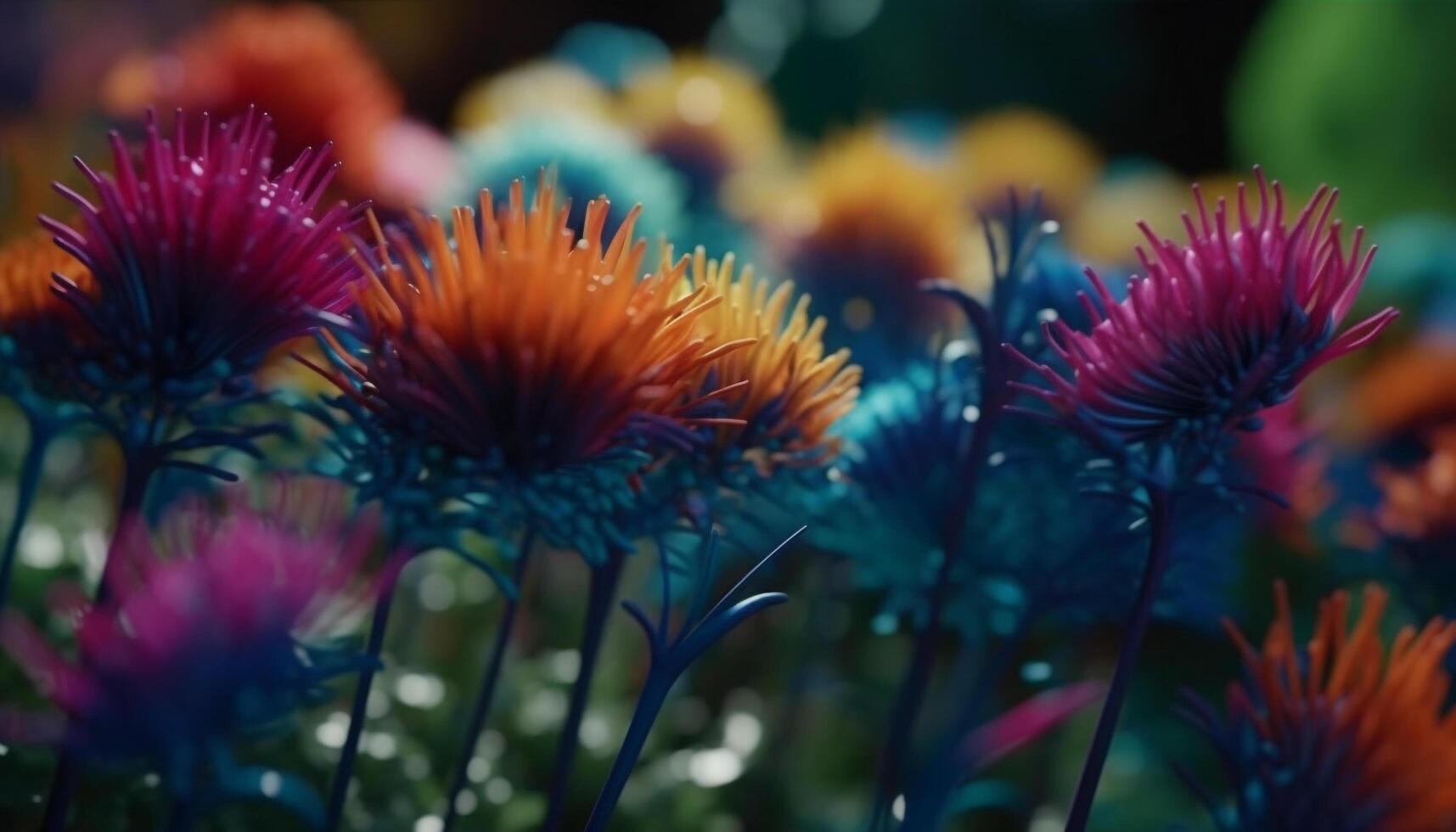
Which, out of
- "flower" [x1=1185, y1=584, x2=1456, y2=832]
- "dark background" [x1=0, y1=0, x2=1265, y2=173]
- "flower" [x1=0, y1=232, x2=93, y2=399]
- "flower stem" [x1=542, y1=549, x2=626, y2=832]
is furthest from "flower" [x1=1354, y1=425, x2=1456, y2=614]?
"dark background" [x1=0, y1=0, x2=1265, y2=173]

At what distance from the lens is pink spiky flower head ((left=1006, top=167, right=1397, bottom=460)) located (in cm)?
22

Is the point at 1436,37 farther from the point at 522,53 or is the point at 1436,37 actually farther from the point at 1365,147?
the point at 522,53

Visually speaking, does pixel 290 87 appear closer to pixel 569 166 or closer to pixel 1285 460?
pixel 569 166

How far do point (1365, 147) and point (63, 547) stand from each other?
785 mm

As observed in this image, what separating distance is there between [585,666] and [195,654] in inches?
3.9

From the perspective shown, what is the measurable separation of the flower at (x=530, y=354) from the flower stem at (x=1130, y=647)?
88mm

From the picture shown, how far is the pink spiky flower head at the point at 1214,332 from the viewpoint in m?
0.22

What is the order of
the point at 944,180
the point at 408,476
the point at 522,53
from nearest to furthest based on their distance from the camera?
the point at 408,476
the point at 944,180
the point at 522,53

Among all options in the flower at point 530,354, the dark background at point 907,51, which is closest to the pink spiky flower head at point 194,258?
the flower at point 530,354

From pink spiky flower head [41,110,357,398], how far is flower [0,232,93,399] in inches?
1.4

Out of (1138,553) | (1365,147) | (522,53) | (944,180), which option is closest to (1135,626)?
(1138,553)

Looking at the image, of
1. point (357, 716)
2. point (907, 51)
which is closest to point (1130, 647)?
point (357, 716)

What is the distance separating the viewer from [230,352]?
23cm

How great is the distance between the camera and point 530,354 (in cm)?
20
